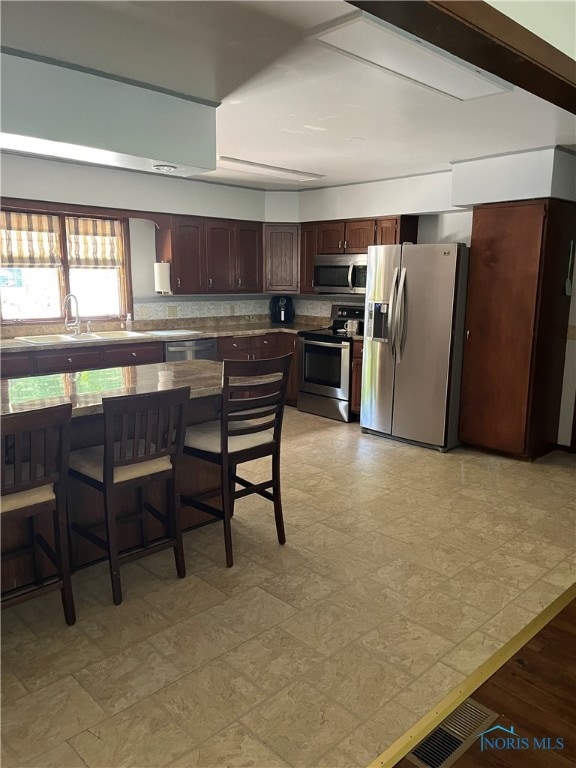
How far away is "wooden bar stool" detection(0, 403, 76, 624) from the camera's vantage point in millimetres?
2119

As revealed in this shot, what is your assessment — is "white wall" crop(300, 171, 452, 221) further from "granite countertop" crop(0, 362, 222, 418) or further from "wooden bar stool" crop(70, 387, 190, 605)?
"wooden bar stool" crop(70, 387, 190, 605)

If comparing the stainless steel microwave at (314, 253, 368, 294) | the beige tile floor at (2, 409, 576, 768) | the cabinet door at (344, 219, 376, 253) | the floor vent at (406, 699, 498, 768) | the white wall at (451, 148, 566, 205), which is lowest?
the beige tile floor at (2, 409, 576, 768)

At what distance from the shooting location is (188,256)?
5.87 m

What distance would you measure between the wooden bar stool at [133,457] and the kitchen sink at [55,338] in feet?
7.70

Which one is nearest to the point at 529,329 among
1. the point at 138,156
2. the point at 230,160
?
the point at 230,160

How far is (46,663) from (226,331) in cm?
429

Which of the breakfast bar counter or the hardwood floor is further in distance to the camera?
the breakfast bar counter

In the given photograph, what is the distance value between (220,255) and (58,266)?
174 cm

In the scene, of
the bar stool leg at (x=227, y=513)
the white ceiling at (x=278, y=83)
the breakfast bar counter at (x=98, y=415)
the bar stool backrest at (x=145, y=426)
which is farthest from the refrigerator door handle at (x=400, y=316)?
the bar stool backrest at (x=145, y=426)

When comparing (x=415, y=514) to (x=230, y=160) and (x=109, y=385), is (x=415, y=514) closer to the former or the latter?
(x=109, y=385)

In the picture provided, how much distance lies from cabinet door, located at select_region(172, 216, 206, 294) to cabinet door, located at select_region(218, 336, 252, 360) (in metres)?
0.62

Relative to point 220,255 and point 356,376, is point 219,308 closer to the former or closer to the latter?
point 220,255

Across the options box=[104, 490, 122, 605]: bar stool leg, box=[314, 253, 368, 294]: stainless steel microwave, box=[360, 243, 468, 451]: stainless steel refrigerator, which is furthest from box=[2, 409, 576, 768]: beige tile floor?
box=[314, 253, 368, 294]: stainless steel microwave

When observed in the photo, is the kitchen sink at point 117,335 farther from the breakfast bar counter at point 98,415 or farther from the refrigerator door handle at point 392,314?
the refrigerator door handle at point 392,314
